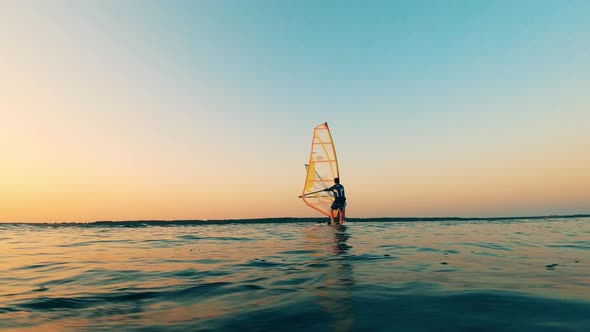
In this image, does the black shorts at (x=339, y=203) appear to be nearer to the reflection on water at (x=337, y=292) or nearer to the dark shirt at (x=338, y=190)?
the dark shirt at (x=338, y=190)

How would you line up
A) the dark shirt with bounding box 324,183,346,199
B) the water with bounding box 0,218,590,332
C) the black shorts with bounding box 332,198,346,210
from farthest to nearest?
the black shorts with bounding box 332,198,346,210
the dark shirt with bounding box 324,183,346,199
the water with bounding box 0,218,590,332

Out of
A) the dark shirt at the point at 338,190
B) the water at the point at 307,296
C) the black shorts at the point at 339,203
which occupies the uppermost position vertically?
the dark shirt at the point at 338,190

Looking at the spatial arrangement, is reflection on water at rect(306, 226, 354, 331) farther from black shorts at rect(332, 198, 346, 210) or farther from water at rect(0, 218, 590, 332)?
black shorts at rect(332, 198, 346, 210)

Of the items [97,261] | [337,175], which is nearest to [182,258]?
[97,261]

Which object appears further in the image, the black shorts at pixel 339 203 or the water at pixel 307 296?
the black shorts at pixel 339 203

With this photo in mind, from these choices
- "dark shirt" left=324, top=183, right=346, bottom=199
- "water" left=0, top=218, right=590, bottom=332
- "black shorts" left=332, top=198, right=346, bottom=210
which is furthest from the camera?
"black shorts" left=332, top=198, right=346, bottom=210

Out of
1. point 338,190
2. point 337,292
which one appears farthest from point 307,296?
point 338,190

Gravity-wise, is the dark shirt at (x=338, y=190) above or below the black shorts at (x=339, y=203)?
above

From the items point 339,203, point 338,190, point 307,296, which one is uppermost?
point 338,190

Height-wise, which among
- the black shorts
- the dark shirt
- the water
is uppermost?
the dark shirt

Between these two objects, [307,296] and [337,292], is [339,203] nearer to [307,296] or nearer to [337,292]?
[337,292]

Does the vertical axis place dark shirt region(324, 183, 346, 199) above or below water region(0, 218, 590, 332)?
above

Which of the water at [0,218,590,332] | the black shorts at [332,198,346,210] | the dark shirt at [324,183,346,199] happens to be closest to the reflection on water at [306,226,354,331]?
the water at [0,218,590,332]

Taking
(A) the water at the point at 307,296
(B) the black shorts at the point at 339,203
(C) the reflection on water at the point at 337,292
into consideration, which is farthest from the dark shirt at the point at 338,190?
(C) the reflection on water at the point at 337,292
